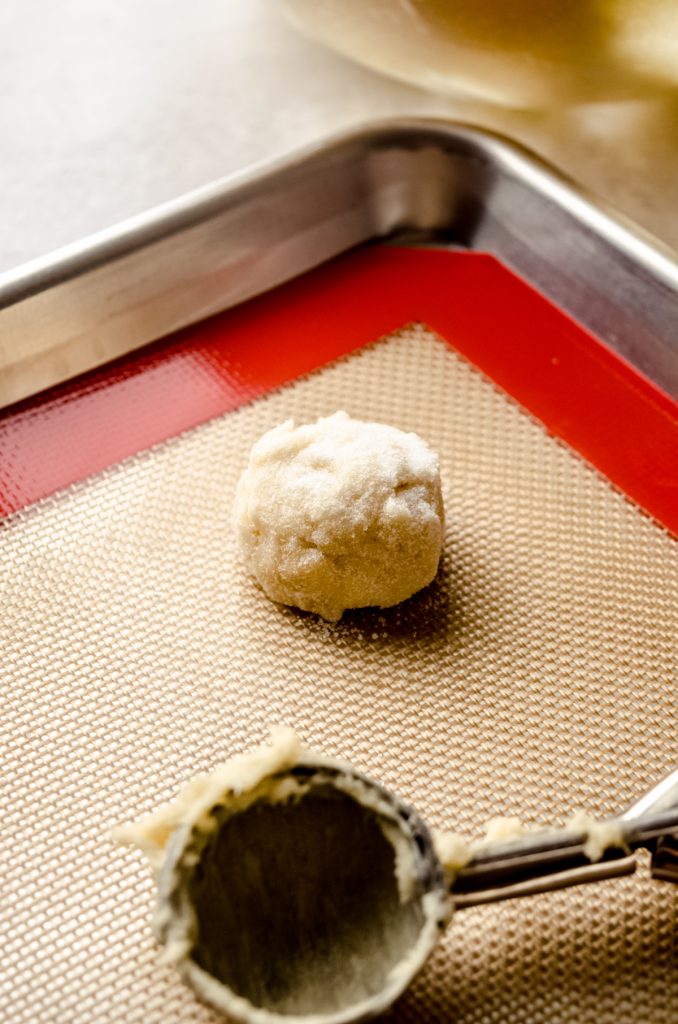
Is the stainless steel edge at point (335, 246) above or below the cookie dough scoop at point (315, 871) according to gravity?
above

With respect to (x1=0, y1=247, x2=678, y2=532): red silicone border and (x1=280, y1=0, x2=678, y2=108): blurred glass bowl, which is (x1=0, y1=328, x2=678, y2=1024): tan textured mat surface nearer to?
(x1=0, y1=247, x2=678, y2=532): red silicone border

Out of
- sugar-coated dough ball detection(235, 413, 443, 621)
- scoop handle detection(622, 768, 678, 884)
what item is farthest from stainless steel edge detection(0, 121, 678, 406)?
scoop handle detection(622, 768, 678, 884)

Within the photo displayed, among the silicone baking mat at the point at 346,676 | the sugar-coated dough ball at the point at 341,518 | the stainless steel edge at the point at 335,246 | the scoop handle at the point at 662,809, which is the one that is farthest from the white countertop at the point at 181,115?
the scoop handle at the point at 662,809

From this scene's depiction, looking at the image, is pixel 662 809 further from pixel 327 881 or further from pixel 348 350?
pixel 348 350

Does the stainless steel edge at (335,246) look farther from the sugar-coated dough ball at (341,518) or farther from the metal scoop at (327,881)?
the metal scoop at (327,881)

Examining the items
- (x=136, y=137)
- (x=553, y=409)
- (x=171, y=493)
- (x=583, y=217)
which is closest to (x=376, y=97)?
(x=136, y=137)

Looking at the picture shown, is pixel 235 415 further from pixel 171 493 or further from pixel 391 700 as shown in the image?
pixel 391 700

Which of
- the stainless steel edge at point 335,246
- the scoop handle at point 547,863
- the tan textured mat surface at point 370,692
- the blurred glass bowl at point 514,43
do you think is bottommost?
the tan textured mat surface at point 370,692
